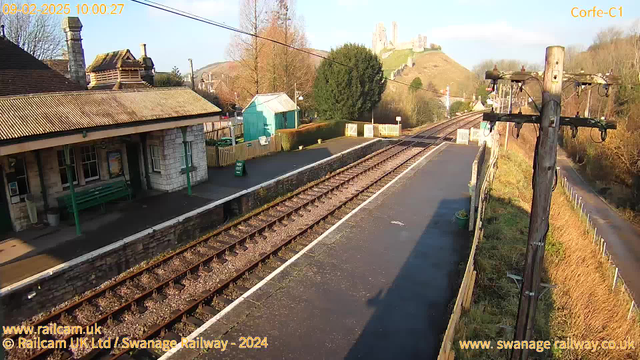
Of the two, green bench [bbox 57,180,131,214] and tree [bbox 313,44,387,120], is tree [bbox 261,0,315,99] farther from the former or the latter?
green bench [bbox 57,180,131,214]

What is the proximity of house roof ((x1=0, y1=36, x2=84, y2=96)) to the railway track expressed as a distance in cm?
909

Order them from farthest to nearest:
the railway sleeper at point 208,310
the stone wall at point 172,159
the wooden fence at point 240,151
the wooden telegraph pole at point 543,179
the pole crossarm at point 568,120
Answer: the wooden fence at point 240,151 → the stone wall at point 172,159 → the railway sleeper at point 208,310 → the pole crossarm at point 568,120 → the wooden telegraph pole at point 543,179

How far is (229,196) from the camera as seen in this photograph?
1527 cm

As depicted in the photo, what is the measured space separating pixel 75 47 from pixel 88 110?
6.65m

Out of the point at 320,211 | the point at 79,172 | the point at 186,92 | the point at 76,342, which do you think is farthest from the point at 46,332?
the point at 186,92

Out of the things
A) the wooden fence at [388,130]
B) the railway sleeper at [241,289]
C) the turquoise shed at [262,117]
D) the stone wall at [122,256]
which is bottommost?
the railway sleeper at [241,289]

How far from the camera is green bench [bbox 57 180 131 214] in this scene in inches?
501

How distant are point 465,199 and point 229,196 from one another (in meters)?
9.33

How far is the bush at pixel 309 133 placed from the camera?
2644 cm

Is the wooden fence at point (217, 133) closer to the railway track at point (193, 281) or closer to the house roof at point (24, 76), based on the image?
the house roof at point (24, 76)

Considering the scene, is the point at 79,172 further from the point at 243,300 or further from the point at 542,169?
the point at 542,169

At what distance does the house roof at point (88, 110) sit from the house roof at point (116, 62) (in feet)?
18.9

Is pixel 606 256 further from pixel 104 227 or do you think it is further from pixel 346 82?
pixel 346 82

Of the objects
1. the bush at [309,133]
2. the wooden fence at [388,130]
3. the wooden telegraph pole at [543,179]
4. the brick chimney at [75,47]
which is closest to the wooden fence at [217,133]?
the bush at [309,133]
